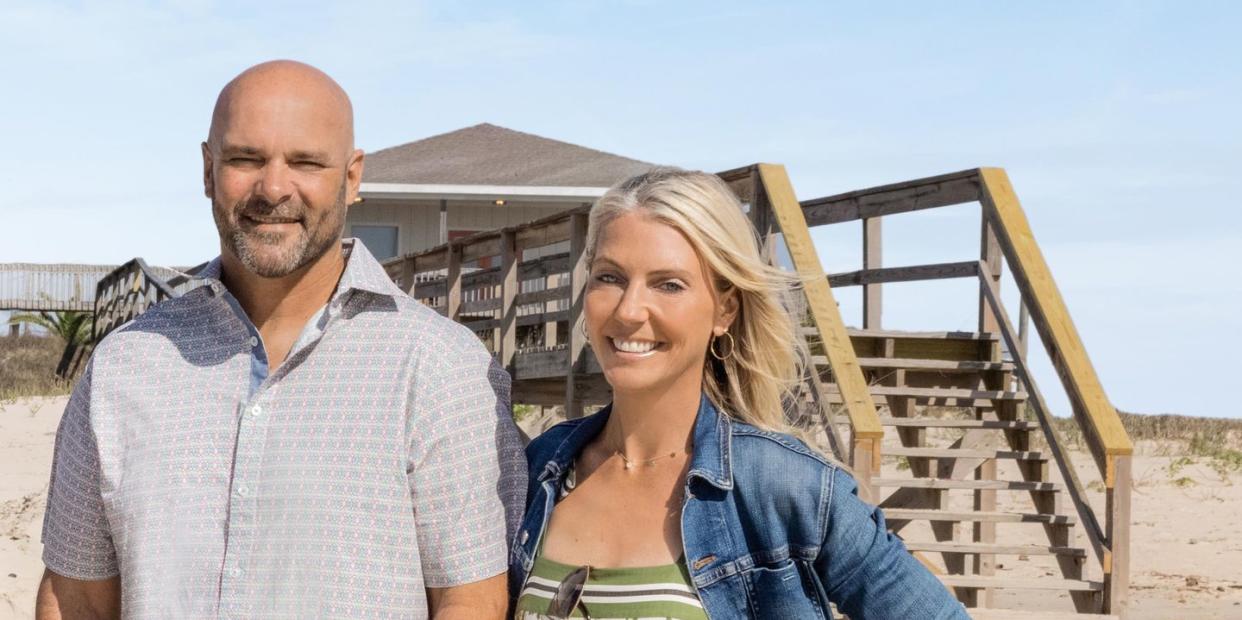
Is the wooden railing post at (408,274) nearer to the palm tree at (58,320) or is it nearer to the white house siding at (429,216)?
the white house siding at (429,216)

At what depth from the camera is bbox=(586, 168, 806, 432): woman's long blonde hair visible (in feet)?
9.48

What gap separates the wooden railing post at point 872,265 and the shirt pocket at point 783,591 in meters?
9.05

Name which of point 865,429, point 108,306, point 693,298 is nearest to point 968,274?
point 865,429

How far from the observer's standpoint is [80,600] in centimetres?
306

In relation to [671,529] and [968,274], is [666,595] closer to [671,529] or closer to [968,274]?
[671,529]

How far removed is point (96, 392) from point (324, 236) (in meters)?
0.57

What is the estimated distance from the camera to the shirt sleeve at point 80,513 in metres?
3.01

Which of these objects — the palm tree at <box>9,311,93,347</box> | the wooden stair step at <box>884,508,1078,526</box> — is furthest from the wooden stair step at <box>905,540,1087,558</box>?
the palm tree at <box>9,311,93,347</box>

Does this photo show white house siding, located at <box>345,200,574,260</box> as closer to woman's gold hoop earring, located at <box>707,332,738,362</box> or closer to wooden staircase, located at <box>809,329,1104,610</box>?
wooden staircase, located at <box>809,329,1104,610</box>

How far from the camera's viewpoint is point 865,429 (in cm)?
758

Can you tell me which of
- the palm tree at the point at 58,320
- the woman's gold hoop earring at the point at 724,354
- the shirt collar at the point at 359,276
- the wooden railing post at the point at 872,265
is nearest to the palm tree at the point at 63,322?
the palm tree at the point at 58,320

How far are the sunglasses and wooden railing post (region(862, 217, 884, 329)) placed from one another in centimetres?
908

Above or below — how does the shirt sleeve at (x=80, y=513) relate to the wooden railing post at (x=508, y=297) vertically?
below

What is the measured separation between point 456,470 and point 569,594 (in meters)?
0.31
